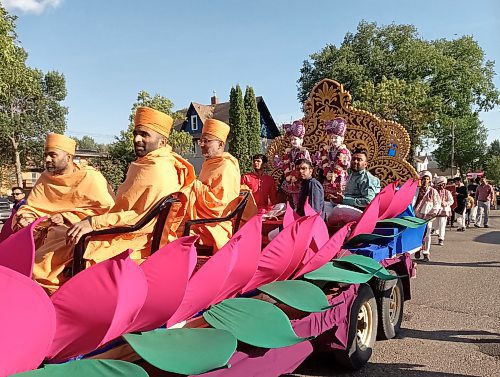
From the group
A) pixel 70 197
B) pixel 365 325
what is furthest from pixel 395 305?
pixel 70 197

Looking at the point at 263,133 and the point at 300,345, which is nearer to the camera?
the point at 300,345

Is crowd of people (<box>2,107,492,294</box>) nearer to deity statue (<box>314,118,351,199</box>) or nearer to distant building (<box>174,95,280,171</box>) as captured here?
deity statue (<box>314,118,351,199</box>)

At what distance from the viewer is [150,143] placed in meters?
3.13

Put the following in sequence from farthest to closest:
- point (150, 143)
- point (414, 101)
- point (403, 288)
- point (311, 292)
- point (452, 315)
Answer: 1. point (414, 101)
2. point (452, 315)
3. point (403, 288)
4. point (150, 143)
5. point (311, 292)

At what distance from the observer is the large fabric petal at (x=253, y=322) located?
219cm

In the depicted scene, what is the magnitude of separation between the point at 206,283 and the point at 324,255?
49.9 inches

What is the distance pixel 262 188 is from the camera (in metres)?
6.18

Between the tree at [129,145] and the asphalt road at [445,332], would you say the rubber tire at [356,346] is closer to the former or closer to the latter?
the asphalt road at [445,332]

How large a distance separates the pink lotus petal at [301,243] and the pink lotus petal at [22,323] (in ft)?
5.34

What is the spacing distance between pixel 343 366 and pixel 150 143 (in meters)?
2.29

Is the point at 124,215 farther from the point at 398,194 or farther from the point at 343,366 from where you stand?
the point at 398,194

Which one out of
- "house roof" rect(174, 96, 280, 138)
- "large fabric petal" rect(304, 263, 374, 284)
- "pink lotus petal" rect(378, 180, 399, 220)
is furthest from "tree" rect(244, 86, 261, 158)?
A: "large fabric petal" rect(304, 263, 374, 284)

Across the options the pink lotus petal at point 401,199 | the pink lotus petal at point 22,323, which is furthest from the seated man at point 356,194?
the pink lotus petal at point 22,323

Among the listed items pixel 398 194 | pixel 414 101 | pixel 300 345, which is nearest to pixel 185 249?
pixel 300 345
